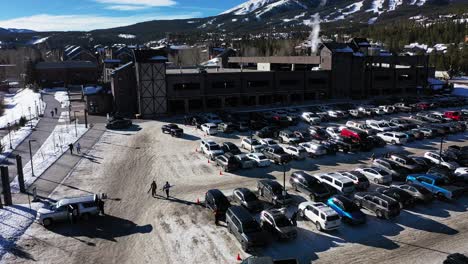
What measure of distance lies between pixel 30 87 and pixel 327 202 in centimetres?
9696

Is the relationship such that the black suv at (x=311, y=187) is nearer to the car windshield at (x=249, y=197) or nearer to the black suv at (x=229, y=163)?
the car windshield at (x=249, y=197)

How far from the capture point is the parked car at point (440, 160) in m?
31.9

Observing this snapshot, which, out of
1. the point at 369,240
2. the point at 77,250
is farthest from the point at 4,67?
the point at 369,240

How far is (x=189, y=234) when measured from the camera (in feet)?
71.7

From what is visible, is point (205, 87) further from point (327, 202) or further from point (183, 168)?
point (327, 202)

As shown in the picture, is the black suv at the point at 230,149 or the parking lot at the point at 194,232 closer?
the parking lot at the point at 194,232

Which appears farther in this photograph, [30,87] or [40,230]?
[30,87]

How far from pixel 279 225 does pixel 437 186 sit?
13249 mm

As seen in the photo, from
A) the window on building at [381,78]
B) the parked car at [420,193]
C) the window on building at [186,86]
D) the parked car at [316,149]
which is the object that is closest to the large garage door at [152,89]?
the window on building at [186,86]

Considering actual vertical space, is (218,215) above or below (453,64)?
below

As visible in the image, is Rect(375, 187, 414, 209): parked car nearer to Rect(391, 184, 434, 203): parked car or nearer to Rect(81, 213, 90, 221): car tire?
Rect(391, 184, 434, 203): parked car

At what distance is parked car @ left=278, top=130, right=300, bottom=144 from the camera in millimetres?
40719

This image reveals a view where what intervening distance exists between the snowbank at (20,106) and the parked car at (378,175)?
5276cm

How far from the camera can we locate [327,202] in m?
24.9
